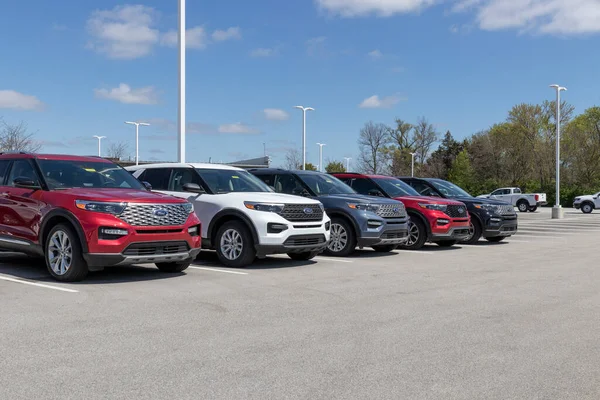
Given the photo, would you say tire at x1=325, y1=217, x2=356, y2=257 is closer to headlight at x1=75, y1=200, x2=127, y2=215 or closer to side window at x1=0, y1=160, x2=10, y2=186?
headlight at x1=75, y1=200, x2=127, y2=215

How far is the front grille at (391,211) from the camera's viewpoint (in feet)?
41.9

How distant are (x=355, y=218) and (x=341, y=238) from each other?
0.55 meters

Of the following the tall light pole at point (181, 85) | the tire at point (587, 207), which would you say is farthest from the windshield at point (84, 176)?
the tire at point (587, 207)

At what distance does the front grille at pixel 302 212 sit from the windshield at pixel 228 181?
116 cm

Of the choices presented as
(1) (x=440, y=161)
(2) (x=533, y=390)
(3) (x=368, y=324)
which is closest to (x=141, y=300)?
(3) (x=368, y=324)

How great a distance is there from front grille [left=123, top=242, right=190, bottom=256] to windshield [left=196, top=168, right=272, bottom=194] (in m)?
2.37

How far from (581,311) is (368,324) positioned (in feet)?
8.54

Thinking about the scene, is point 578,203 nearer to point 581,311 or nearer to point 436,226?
point 436,226

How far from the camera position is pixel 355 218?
12445mm

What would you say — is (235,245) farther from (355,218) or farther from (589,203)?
(589,203)

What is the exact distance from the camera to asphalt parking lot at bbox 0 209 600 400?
443 cm

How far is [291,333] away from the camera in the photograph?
5957mm

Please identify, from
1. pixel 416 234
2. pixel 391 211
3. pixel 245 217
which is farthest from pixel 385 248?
pixel 245 217

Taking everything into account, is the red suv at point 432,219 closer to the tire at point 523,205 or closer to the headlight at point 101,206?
the headlight at point 101,206
